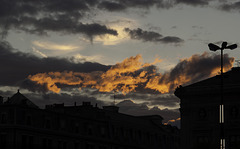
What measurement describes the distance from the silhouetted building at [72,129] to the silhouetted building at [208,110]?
2103cm

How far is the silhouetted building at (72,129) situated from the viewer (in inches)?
3115

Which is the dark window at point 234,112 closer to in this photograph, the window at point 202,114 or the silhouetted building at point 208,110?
the silhouetted building at point 208,110

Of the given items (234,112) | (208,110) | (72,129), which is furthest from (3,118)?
(234,112)

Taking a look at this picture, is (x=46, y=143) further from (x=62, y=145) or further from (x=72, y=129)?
(x=72, y=129)

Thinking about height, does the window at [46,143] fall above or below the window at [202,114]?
below

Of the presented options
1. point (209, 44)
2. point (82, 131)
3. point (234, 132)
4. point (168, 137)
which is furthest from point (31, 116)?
point (168, 137)

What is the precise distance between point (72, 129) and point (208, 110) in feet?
82.4

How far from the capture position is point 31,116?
81.8m

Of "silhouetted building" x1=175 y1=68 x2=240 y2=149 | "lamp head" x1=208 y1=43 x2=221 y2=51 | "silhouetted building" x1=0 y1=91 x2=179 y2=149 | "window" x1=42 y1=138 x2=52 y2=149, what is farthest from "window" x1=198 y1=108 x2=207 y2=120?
"lamp head" x1=208 y1=43 x2=221 y2=51

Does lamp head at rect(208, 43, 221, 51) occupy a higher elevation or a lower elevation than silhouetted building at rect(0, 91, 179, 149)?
higher

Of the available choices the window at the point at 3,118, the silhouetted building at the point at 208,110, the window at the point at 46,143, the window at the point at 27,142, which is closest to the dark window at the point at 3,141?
the window at the point at 3,118

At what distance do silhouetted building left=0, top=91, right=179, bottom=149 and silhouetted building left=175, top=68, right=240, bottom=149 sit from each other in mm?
21027

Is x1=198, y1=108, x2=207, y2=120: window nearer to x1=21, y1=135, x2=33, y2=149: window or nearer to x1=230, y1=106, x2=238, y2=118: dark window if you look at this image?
x1=230, y1=106, x2=238, y2=118: dark window

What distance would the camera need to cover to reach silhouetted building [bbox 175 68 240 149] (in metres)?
74.6
